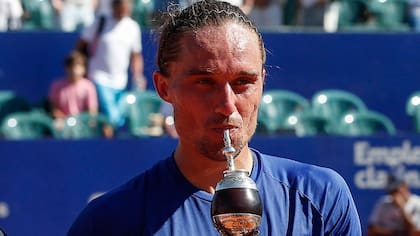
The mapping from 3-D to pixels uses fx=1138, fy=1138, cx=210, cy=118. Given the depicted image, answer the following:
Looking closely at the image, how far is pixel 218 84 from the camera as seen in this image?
234 cm

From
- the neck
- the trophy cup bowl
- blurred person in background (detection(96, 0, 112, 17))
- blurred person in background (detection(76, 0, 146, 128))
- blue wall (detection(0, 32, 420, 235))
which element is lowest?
blue wall (detection(0, 32, 420, 235))

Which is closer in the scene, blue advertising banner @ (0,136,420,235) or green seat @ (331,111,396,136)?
blue advertising banner @ (0,136,420,235)

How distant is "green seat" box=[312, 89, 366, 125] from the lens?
33.1 ft

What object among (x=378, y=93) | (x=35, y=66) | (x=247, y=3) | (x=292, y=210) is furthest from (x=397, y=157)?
(x=292, y=210)

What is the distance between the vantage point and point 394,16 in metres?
11.6

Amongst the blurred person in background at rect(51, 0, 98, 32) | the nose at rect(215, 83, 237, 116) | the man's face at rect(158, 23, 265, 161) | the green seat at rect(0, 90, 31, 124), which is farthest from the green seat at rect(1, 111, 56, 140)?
the nose at rect(215, 83, 237, 116)

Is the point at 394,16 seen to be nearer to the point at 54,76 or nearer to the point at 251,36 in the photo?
the point at 54,76

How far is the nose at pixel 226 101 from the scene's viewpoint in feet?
7.61

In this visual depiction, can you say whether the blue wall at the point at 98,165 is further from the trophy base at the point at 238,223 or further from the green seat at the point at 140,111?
the trophy base at the point at 238,223

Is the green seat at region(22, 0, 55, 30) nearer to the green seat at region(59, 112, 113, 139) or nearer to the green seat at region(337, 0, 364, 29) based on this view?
the green seat at region(59, 112, 113, 139)

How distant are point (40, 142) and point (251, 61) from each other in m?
6.32

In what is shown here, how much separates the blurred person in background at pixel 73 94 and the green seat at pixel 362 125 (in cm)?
209

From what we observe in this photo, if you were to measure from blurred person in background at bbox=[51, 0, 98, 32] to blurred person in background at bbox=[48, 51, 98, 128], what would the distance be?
1159 mm

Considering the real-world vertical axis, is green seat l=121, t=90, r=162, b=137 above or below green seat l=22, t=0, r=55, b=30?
below
